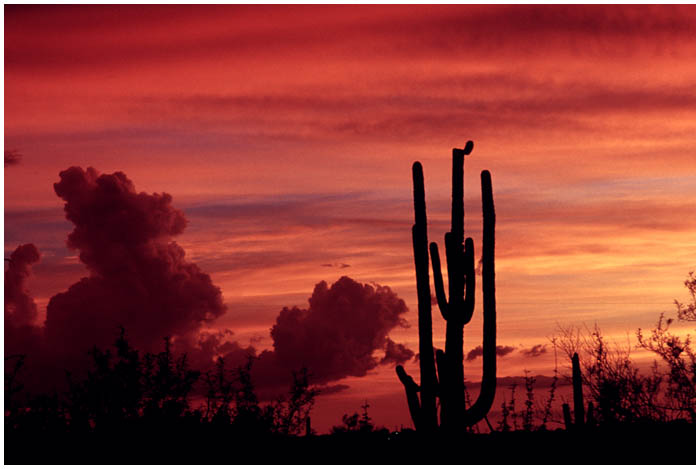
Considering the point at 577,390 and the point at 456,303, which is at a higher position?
the point at 456,303

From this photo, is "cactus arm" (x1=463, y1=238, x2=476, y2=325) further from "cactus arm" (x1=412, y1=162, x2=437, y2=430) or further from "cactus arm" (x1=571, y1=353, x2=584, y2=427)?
"cactus arm" (x1=571, y1=353, x2=584, y2=427)

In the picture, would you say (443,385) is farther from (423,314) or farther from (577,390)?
(577,390)

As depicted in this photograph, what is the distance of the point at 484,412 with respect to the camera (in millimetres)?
11883

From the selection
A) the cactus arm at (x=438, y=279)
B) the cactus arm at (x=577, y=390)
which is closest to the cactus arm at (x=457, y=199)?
the cactus arm at (x=438, y=279)

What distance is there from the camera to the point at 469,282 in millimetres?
11805

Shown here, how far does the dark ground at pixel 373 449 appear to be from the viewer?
11938mm

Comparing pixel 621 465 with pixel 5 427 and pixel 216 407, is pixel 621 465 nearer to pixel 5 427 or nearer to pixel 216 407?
pixel 216 407

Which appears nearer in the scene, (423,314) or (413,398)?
(423,314)

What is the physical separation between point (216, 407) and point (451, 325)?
17.1 feet

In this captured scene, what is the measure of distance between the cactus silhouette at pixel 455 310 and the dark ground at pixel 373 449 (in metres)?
0.43

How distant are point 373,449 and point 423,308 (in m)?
2.09

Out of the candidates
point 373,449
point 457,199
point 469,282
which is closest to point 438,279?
point 469,282

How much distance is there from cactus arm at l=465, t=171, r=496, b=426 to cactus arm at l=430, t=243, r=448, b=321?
53 centimetres

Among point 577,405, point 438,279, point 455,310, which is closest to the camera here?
point 455,310
